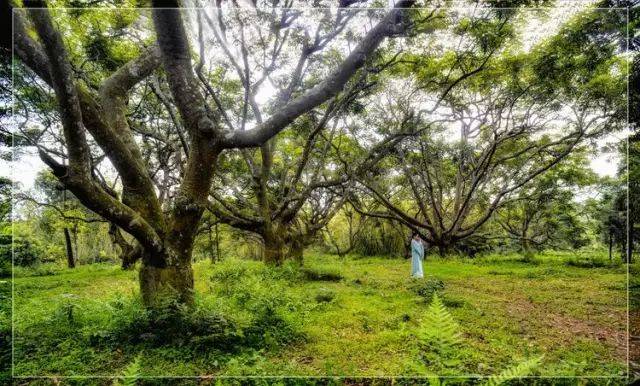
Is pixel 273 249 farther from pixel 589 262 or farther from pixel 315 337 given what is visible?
pixel 589 262

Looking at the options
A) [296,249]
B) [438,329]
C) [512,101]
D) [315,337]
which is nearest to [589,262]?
[512,101]

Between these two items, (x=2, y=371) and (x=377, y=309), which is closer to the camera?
(x=2, y=371)

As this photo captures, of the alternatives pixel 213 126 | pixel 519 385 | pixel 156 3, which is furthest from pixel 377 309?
pixel 156 3

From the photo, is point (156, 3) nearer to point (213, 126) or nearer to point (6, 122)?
point (213, 126)

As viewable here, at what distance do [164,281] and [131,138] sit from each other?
2.37 metres

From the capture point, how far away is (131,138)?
531 cm

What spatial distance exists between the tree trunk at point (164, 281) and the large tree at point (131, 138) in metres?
0.01

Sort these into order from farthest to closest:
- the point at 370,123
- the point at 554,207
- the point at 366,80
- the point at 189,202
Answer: the point at 554,207
the point at 370,123
the point at 366,80
the point at 189,202

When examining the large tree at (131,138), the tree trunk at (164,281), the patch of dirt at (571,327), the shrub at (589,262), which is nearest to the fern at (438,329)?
the large tree at (131,138)

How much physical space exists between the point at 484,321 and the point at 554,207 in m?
13.5

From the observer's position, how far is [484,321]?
582cm

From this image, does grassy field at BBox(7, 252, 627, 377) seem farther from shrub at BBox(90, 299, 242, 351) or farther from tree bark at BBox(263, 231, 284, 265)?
tree bark at BBox(263, 231, 284, 265)

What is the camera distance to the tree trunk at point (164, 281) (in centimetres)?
481

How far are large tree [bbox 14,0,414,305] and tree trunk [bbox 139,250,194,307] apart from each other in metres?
0.01
